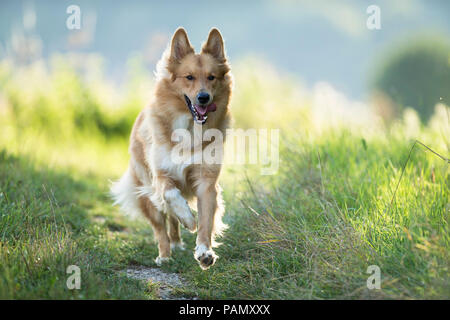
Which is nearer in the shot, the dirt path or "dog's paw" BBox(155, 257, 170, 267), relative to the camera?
the dirt path

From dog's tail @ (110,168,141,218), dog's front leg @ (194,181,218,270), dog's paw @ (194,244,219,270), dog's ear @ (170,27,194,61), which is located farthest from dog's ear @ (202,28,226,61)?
dog's paw @ (194,244,219,270)

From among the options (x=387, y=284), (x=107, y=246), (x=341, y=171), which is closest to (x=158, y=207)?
(x=107, y=246)

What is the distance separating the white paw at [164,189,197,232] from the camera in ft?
13.0

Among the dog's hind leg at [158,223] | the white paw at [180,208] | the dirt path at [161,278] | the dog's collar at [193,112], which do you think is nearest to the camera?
the dirt path at [161,278]

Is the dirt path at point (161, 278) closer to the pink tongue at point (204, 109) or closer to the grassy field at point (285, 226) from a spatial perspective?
the grassy field at point (285, 226)

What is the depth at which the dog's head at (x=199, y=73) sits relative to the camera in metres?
4.22

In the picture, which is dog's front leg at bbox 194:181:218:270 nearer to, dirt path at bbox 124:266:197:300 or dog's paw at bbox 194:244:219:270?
dog's paw at bbox 194:244:219:270

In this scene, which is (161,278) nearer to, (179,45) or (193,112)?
(193,112)

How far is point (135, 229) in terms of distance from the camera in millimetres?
5574

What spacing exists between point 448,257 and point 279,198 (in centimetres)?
198

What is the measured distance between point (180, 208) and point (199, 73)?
4.34ft

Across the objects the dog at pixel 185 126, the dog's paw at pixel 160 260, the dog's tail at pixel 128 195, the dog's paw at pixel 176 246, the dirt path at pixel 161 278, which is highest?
the dog at pixel 185 126

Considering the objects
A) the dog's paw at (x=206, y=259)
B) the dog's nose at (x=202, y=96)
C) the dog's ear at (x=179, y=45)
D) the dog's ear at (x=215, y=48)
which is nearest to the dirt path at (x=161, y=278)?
the dog's paw at (x=206, y=259)
